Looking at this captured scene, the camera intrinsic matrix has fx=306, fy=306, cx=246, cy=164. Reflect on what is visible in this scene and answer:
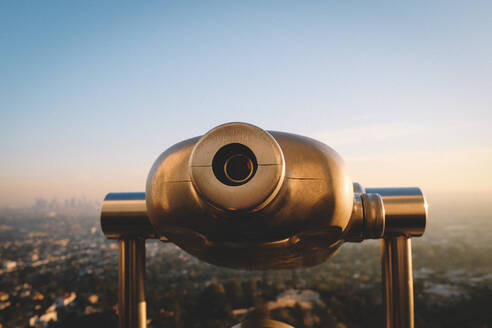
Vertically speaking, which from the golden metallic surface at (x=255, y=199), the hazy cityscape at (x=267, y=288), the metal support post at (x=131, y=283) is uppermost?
the golden metallic surface at (x=255, y=199)

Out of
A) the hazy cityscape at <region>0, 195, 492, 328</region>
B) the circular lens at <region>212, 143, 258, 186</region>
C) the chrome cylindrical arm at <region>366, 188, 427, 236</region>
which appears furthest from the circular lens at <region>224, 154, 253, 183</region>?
the hazy cityscape at <region>0, 195, 492, 328</region>

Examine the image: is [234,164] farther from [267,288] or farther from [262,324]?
[267,288]

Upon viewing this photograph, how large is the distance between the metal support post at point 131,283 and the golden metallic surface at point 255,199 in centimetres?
35

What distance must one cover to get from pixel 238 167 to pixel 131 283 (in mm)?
548

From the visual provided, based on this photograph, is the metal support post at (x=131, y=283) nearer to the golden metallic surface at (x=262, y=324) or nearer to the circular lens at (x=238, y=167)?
the golden metallic surface at (x=262, y=324)

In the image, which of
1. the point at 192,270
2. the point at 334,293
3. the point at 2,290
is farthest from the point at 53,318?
the point at 334,293

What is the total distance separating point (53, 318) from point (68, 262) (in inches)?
41.9

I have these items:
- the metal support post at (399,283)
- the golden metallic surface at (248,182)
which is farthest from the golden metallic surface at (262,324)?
the golden metallic surface at (248,182)

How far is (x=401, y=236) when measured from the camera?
69 centimetres

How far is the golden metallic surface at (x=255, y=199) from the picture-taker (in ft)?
1.14

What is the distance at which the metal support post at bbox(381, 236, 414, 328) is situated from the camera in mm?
678

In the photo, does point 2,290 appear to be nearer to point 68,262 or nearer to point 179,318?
point 68,262

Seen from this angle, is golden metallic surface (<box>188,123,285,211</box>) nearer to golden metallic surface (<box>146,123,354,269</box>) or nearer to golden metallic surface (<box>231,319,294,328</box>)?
golden metallic surface (<box>146,123,354,269</box>)

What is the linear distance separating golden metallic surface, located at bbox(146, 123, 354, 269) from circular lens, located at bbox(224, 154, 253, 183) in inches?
0.9
